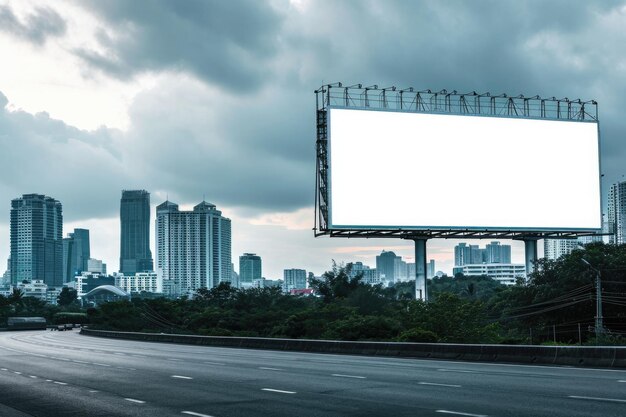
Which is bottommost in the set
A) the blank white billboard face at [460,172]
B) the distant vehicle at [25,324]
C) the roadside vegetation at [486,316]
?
the distant vehicle at [25,324]

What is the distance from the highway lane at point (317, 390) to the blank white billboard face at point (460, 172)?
3206cm

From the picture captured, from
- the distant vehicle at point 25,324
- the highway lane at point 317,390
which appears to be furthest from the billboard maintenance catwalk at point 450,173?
the distant vehicle at point 25,324

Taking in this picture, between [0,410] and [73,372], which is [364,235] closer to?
[73,372]

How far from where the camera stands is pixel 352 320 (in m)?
55.3

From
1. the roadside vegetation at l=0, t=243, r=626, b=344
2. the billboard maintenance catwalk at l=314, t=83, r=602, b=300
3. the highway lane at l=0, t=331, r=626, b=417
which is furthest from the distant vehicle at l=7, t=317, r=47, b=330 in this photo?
the highway lane at l=0, t=331, r=626, b=417

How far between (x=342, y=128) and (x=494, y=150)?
40.9 ft

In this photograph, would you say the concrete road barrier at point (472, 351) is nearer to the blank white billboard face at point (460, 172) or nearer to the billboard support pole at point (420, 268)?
the blank white billboard face at point (460, 172)

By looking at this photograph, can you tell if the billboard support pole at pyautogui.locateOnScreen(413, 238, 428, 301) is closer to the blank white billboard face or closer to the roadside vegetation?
the roadside vegetation

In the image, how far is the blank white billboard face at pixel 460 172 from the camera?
60.4 metres

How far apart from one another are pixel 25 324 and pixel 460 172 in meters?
74.4

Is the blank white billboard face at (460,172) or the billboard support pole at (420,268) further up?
the blank white billboard face at (460,172)

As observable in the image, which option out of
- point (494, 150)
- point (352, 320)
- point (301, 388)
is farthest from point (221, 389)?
point (494, 150)

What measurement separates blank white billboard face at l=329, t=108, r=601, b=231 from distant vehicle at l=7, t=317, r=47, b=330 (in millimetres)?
67735

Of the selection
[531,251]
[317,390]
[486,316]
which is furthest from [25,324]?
[317,390]
